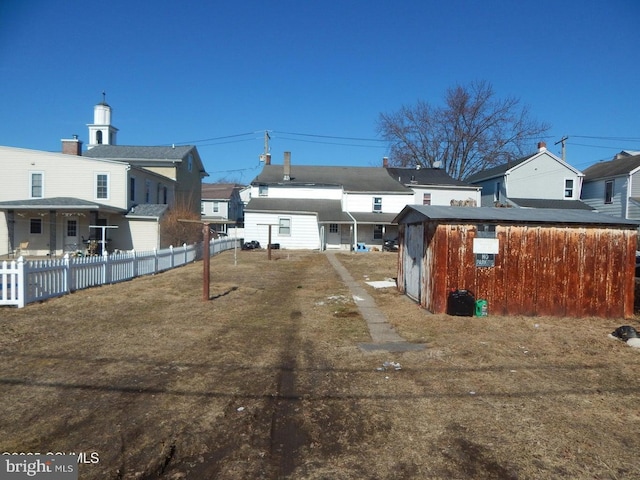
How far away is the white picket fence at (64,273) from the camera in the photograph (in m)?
9.59

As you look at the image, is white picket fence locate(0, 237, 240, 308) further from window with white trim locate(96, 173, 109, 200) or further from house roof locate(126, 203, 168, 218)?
window with white trim locate(96, 173, 109, 200)

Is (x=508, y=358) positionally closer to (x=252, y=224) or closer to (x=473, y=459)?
(x=473, y=459)

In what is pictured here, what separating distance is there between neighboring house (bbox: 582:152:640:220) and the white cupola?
40405mm

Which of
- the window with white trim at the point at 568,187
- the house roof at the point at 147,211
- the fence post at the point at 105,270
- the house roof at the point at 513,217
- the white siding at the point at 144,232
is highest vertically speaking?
the window with white trim at the point at 568,187

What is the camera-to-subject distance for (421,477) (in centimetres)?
344

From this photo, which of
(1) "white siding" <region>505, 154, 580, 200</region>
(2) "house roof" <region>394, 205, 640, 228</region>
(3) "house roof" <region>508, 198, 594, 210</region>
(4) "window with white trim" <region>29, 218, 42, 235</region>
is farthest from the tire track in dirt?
(1) "white siding" <region>505, 154, 580, 200</region>

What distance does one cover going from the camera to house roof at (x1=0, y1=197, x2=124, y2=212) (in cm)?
2430

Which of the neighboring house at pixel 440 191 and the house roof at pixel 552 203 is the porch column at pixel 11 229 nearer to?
the neighboring house at pixel 440 191

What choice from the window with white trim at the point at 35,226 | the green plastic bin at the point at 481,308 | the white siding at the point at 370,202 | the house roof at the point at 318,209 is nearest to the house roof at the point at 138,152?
the house roof at the point at 318,209

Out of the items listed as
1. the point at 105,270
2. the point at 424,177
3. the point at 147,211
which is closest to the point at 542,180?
the point at 424,177

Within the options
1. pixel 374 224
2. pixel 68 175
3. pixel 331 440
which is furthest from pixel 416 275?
pixel 68 175

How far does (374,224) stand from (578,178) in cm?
1750

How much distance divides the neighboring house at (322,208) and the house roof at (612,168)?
14788mm

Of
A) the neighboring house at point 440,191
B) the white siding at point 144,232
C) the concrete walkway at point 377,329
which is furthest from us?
the neighboring house at point 440,191
